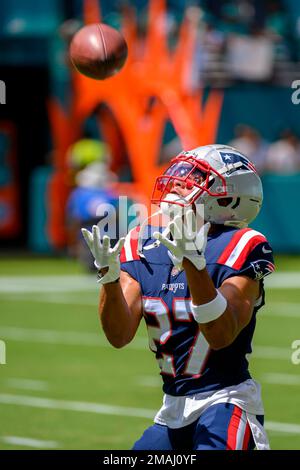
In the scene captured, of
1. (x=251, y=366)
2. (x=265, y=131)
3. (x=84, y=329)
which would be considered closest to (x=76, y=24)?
(x=265, y=131)

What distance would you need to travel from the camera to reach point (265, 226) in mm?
19188

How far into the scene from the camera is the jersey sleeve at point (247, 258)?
14.3ft

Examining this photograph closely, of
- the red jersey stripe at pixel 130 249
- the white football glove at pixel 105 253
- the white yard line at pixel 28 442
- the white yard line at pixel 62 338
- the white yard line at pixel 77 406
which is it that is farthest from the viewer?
the white yard line at pixel 62 338

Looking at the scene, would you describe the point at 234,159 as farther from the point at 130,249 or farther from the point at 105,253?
the point at 105,253

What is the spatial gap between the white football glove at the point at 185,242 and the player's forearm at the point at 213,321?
0.10 ft

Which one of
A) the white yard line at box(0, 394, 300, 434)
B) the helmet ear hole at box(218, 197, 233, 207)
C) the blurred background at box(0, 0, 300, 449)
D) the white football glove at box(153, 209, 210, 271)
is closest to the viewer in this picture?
the white football glove at box(153, 209, 210, 271)

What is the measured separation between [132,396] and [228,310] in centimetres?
433

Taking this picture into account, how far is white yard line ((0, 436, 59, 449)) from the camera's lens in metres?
6.78

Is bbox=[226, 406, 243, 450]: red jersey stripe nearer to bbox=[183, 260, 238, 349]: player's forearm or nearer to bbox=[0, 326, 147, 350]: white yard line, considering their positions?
bbox=[183, 260, 238, 349]: player's forearm

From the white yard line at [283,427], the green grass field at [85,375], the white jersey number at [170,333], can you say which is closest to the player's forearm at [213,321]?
the white jersey number at [170,333]

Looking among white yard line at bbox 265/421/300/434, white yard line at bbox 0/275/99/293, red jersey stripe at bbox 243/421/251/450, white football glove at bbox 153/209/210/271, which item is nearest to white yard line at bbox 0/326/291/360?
white yard line at bbox 265/421/300/434

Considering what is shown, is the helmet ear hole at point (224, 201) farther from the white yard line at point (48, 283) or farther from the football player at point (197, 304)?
the white yard line at point (48, 283)

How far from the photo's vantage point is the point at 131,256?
15.3 feet
